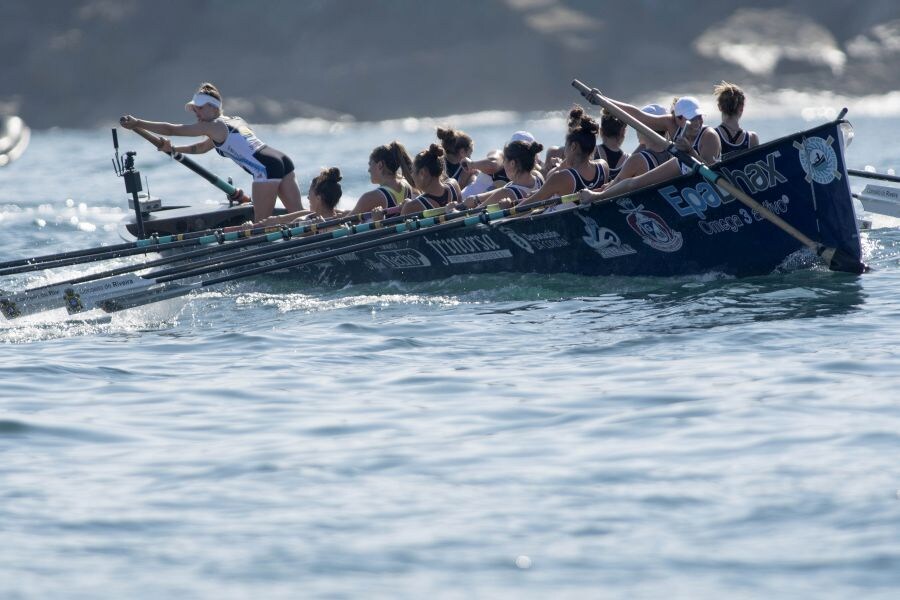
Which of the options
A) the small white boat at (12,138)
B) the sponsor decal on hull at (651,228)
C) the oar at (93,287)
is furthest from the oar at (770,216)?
the small white boat at (12,138)

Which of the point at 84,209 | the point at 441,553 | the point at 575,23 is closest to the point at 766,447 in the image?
the point at 441,553

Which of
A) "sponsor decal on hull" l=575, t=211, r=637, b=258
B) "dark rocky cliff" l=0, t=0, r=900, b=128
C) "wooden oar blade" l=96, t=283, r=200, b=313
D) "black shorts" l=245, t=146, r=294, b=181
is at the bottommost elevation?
"sponsor decal on hull" l=575, t=211, r=637, b=258

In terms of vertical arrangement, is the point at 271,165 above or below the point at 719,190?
above

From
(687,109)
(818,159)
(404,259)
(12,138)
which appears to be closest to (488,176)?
(404,259)

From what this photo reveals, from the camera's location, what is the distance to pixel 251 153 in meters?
14.8

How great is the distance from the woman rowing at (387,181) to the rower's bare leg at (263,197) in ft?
7.42

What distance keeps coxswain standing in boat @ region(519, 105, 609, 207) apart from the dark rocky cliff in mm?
36329

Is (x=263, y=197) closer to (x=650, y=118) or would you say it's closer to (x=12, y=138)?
(x=650, y=118)

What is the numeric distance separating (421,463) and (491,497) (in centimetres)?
65

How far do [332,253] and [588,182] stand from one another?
2.48 meters

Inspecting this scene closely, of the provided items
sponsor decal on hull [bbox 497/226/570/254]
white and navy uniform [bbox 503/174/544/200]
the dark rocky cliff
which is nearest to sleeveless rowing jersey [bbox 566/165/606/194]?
sponsor decal on hull [bbox 497/226/570/254]

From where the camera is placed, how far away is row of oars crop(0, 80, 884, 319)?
10734mm

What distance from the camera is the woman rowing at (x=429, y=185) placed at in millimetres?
12453

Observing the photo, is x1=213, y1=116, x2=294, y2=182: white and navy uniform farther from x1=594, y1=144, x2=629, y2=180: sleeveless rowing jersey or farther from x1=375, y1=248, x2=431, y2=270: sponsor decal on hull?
x1=594, y1=144, x2=629, y2=180: sleeveless rowing jersey
